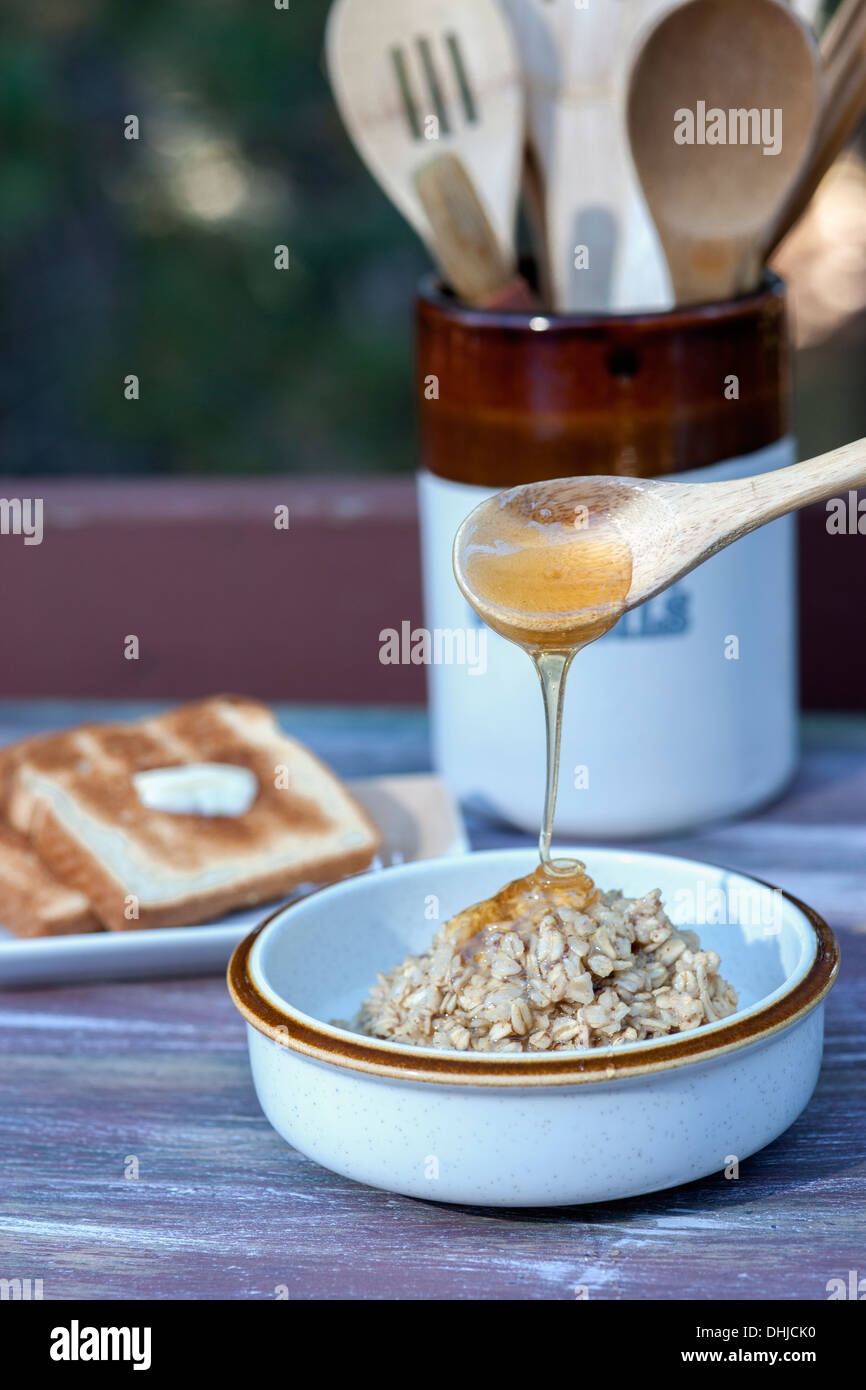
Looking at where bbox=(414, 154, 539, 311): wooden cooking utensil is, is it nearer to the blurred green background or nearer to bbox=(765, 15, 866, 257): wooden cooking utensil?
bbox=(765, 15, 866, 257): wooden cooking utensil

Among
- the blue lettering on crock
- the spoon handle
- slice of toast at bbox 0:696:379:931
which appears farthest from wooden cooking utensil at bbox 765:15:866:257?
slice of toast at bbox 0:696:379:931

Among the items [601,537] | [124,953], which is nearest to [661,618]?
[601,537]

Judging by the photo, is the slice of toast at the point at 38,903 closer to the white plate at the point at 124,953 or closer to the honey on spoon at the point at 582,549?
the white plate at the point at 124,953

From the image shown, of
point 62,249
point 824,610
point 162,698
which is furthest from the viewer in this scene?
point 62,249

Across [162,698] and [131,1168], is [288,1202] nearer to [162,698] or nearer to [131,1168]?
[131,1168]

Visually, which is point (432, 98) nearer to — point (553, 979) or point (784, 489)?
point (784, 489)
